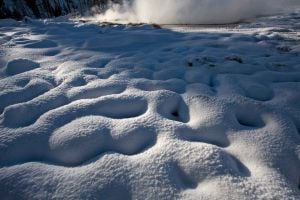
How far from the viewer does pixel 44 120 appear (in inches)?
53.9

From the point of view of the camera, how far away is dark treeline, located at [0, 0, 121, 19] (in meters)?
8.88

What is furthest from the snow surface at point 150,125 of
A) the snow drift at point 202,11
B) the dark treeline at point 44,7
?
the dark treeline at point 44,7

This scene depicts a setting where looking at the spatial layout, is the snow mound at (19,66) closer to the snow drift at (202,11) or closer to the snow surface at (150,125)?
the snow surface at (150,125)

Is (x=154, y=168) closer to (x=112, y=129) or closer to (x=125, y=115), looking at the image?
(x=112, y=129)

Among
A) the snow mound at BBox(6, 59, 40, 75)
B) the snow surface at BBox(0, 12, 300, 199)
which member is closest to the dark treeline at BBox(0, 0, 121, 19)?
the snow mound at BBox(6, 59, 40, 75)

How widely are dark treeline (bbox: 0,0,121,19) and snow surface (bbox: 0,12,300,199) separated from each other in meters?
7.80

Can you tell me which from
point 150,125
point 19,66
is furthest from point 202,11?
point 150,125

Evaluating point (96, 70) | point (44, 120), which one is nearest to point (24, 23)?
point (96, 70)

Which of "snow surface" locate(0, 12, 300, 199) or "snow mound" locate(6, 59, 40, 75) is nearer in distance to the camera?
"snow surface" locate(0, 12, 300, 199)

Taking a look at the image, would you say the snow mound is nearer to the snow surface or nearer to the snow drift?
the snow surface

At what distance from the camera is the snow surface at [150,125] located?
0.98m

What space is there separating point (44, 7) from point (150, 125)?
11.5 meters

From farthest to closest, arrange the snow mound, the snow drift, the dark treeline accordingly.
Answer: the dark treeline, the snow drift, the snow mound

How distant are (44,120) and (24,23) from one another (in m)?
4.16
